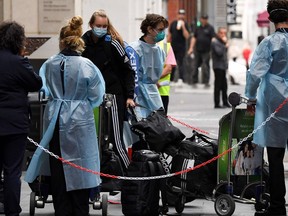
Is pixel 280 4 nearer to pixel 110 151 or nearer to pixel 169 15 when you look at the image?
pixel 110 151

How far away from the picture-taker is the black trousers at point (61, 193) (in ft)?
35.1

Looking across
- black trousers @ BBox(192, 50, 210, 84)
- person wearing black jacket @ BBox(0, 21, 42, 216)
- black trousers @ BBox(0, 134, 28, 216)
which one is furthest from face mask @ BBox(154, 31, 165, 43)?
black trousers @ BBox(192, 50, 210, 84)

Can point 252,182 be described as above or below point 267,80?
below

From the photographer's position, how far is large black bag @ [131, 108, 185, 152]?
37.7 feet

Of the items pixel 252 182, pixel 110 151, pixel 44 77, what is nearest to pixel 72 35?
pixel 44 77

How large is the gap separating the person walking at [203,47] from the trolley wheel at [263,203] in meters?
21.5

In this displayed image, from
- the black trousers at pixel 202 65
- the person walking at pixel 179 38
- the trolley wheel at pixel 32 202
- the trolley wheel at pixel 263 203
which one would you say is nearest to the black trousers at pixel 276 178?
the trolley wheel at pixel 263 203

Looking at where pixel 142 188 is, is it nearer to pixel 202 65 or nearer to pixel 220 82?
pixel 220 82

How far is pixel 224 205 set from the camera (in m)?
11.1

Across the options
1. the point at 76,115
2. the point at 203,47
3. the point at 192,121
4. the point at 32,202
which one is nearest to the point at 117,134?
the point at 32,202

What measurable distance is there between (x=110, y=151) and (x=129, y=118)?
91cm

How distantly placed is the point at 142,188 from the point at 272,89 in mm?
1412

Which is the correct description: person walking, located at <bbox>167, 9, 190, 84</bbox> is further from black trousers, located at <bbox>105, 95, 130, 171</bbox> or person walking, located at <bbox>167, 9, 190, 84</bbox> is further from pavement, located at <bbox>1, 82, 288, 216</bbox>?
black trousers, located at <bbox>105, 95, 130, 171</bbox>

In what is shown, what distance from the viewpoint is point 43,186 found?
1109cm
